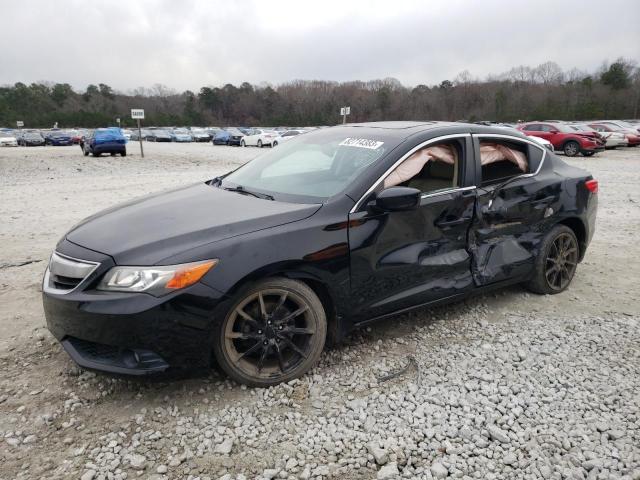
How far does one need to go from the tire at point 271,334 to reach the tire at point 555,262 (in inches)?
90.9

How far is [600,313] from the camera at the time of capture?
4.21 m

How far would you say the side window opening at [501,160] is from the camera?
13.0 feet

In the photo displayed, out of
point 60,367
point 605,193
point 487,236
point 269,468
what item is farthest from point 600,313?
point 605,193

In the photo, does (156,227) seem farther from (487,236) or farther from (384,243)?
(487,236)

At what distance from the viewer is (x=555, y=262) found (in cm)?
452

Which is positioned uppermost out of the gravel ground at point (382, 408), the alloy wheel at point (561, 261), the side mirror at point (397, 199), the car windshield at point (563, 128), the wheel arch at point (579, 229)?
the side mirror at point (397, 199)

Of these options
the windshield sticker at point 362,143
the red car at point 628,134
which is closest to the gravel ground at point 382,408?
the windshield sticker at point 362,143

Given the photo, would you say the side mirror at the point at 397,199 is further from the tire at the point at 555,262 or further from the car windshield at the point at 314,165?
the tire at the point at 555,262

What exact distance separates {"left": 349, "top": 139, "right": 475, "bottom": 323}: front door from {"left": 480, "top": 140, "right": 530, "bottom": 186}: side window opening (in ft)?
0.77

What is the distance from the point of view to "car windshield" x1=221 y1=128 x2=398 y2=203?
3428 mm

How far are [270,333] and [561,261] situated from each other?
3014 mm

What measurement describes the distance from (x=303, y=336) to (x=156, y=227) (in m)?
1.12

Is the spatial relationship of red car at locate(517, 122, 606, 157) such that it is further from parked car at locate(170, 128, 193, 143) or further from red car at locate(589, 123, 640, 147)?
parked car at locate(170, 128, 193, 143)

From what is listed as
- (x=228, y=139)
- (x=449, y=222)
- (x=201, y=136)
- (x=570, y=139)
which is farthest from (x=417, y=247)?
(x=201, y=136)
